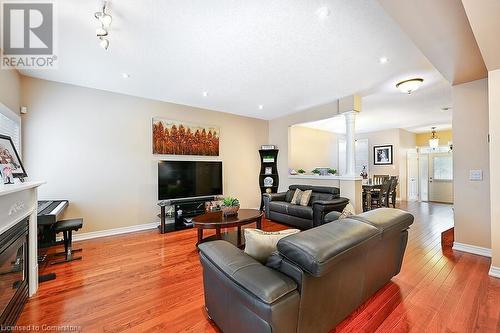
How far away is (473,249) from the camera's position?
3.06 meters

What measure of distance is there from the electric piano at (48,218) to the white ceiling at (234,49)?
2.02 metres

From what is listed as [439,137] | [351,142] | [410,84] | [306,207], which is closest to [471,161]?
[410,84]

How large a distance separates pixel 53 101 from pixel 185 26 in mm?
2986

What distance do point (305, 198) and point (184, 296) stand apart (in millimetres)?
3108

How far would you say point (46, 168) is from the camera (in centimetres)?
351

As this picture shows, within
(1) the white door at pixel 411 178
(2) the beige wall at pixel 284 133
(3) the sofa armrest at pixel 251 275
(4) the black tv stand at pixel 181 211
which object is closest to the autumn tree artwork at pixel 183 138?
(4) the black tv stand at pixel 181 211

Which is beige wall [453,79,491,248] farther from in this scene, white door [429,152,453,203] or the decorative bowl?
white door [429,152,453,203]

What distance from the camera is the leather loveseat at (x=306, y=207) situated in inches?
155

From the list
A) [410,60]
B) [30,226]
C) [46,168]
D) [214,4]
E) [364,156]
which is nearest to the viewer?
[214,4]

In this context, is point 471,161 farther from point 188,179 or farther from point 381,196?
point 188,179

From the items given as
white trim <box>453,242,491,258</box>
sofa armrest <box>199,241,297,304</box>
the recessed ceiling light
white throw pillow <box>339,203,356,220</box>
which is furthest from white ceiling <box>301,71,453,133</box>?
sofa armrest <box>199,241,297,304</box>

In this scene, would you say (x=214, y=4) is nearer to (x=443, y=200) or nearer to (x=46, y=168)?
(x=46, y=168)

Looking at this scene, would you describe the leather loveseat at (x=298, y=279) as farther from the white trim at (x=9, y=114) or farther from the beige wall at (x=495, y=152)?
the white trim at (x=9, y=114)

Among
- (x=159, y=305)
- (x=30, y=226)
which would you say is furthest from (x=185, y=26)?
(x=159, y=305)
